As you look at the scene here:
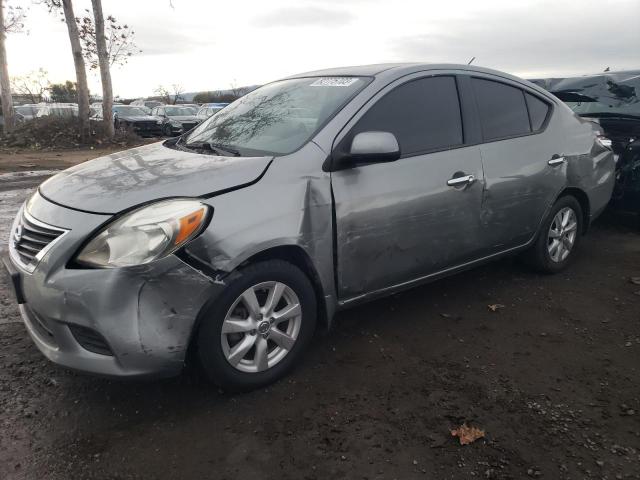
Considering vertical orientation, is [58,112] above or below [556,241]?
above

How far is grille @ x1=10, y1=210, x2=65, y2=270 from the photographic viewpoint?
96.8 inches

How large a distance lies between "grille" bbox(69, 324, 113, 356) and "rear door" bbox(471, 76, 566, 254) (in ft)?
8.25

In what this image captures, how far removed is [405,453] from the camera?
7.66ft

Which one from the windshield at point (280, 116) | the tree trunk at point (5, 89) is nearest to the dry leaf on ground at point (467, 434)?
the windshield at point (280, 116)

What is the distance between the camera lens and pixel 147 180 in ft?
8.82

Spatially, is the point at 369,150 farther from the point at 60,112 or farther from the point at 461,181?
the point at 60,112

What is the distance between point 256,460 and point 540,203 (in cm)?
291

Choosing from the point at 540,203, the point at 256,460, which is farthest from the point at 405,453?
the point at 540,203

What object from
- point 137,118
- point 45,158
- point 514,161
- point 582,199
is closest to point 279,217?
point 514,161

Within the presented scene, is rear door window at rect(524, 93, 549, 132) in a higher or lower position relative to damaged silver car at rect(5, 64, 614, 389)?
higher

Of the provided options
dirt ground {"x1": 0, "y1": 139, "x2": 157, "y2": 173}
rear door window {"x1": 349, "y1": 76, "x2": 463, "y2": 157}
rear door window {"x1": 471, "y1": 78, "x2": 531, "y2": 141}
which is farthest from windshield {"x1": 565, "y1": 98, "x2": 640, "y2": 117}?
dirt ground {"x1": 0, "y1": 139, "x2": 157, "y2": 173}

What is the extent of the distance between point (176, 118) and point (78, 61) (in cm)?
718

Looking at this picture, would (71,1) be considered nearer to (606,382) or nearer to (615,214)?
(615,214)

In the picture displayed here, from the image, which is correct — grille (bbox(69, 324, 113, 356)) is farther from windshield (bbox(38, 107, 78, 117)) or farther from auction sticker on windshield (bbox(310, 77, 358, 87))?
windshield (bbox(38, 107, 78, 117))
